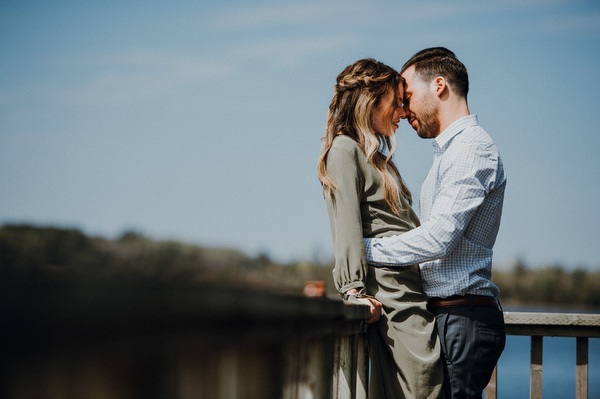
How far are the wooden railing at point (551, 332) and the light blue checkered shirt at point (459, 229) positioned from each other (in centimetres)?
76

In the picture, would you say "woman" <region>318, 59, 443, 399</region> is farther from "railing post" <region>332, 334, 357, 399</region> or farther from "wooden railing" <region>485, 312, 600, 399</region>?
"wooden railing" <region>485, 312, 600, 399</region>

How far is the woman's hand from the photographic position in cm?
165

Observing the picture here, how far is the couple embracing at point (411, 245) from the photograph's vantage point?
65.9 inches

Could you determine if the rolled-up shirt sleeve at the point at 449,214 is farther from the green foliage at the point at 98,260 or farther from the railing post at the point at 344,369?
the green foliage at the point at 98,260

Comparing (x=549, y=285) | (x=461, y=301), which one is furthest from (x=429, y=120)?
(x=549, y=285)

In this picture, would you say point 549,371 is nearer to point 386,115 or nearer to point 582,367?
point 582,367

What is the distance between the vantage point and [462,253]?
1.77 meters

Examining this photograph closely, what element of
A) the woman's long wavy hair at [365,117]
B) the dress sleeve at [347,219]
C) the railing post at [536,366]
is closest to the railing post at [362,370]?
the dress sleeve at [347,219]

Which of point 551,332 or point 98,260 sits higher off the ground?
point 98,260

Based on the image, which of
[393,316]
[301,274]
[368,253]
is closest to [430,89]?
[368,253]

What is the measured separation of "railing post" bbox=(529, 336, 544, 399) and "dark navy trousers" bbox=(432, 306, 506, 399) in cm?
86

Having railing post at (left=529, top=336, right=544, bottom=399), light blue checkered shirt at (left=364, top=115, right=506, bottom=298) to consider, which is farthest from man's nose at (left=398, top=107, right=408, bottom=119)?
railing post at (left=529, top=336, right=544, bottom=399)

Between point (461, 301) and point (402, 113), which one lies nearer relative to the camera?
point (461, 301)

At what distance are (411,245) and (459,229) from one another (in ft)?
0.54
